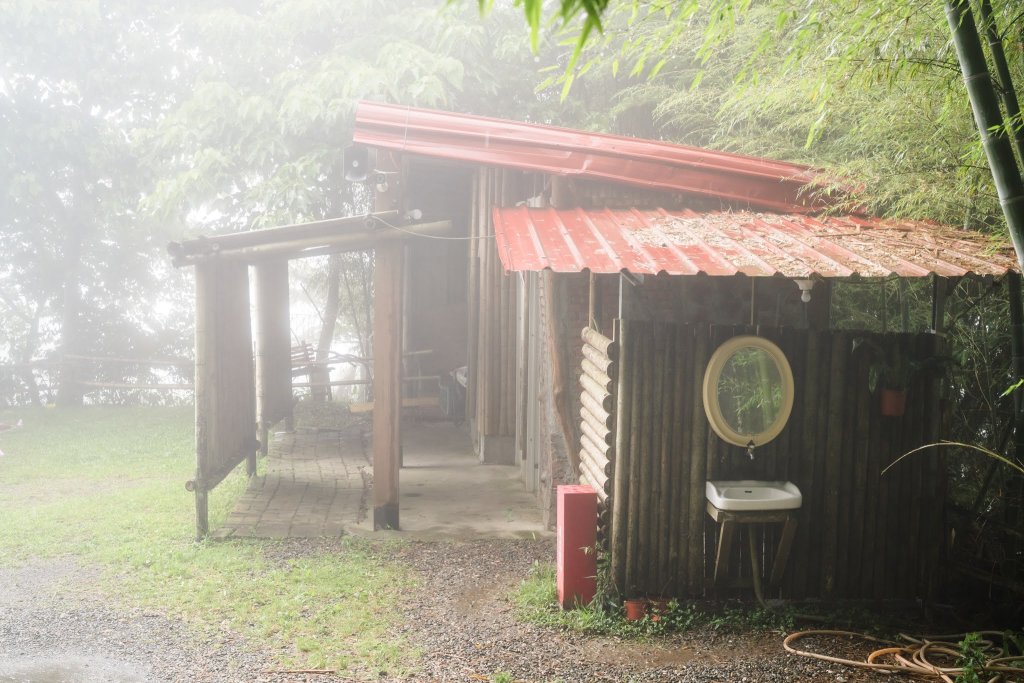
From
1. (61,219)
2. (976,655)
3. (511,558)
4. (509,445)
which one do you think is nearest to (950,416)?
(976,655)

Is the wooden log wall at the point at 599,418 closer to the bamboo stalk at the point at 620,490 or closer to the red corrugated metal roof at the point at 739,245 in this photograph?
the bamboo stalk at the point at 620,490

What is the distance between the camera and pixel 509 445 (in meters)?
10.8

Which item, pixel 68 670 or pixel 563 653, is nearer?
pixel 68 670

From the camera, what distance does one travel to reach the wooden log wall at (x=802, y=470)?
5.73 m

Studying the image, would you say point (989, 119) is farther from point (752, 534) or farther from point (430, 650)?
point (430, 650)

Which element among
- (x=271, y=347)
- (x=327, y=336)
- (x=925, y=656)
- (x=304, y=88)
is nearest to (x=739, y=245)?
(x=925, y=656)

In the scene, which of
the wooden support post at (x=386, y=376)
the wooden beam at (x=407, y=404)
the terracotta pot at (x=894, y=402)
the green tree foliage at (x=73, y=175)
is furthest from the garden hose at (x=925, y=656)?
the green tree foliage at (x=73, y=175)

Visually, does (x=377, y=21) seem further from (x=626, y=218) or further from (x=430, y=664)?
(x=430, y=664)

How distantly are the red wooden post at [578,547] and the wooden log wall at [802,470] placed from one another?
→ 0.15 metres

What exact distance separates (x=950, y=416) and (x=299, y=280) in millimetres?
18671

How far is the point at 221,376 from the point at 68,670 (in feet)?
12.1

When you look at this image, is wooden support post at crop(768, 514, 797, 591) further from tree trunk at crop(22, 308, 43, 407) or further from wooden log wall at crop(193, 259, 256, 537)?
tree trunk at crop(22, 308, 43, 407)

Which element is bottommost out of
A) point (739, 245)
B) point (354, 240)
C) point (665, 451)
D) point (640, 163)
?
point (665, 451)

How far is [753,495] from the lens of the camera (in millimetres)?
5711
